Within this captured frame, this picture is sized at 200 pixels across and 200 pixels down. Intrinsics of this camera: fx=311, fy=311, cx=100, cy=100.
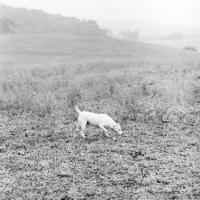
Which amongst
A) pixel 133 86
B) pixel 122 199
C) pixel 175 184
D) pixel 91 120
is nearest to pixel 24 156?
pixel 91 120

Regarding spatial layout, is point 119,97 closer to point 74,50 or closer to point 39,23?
point 74,50

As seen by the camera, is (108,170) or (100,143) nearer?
(108,170)

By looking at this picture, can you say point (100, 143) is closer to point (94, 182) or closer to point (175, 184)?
point (94, 182)

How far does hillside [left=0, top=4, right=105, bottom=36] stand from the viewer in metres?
67.2

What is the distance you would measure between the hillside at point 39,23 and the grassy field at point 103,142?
177ft

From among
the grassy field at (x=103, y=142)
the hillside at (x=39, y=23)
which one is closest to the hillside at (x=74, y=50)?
the hillside at (x=39, y=23)

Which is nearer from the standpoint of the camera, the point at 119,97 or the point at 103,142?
the point at 103,142

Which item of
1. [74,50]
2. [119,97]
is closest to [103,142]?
[119,97]

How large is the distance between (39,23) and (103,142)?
245ft

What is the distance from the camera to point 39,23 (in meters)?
78.8

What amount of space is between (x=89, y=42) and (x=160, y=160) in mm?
42694

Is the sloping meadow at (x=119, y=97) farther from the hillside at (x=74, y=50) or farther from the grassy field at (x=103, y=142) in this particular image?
the hillside at (x=74, y=50)

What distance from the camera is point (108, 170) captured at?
680 cm

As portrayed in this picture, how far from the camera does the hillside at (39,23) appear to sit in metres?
67.2
